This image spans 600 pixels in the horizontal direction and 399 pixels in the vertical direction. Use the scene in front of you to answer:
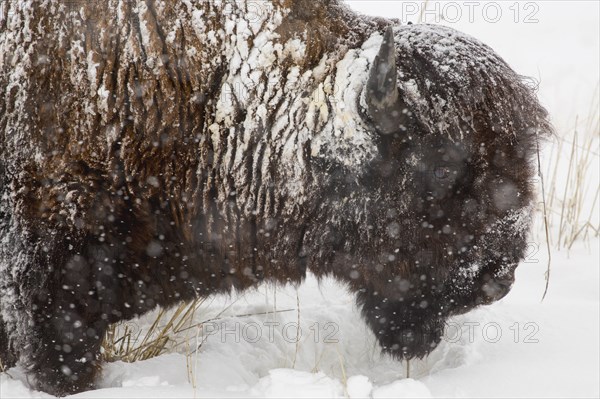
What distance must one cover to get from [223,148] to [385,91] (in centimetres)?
65

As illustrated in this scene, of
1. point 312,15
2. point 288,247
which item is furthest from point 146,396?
point 312,15

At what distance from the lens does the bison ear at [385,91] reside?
2.17m

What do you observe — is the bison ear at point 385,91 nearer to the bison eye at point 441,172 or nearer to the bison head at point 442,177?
the bison head at point 442,177

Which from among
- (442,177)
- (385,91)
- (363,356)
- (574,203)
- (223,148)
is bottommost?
(363,356)

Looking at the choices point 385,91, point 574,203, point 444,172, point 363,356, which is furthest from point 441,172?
point 574,203

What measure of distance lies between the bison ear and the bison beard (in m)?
0.01

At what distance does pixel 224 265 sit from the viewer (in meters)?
2.76

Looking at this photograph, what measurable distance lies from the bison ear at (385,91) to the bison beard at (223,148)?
0.01 m

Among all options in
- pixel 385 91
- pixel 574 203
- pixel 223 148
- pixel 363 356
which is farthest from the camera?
pixel 574 203

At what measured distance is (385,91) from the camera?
2.27 metres

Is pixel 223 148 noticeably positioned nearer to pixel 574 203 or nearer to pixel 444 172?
pixel 444 172
